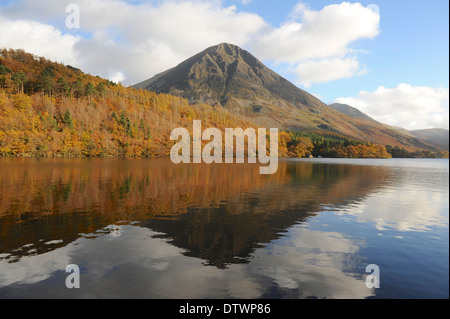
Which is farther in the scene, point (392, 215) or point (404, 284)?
point (392, 215)

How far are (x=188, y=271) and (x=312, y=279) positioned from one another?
6436 mm

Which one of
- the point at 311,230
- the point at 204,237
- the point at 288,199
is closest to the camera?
the point at 204,237

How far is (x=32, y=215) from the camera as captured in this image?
78.2 ft

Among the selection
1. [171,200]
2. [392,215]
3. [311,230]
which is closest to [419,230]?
[392,215]

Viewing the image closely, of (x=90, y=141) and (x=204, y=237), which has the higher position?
(x=90, y=141)

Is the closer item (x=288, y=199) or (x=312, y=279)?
(x=312, y=279)

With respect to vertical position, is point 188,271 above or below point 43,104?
below

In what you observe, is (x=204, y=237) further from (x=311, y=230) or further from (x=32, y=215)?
(x=32, y=215)

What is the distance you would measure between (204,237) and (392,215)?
22450 millimetres

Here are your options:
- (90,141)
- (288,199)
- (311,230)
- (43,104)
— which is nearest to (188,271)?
(311,230)
